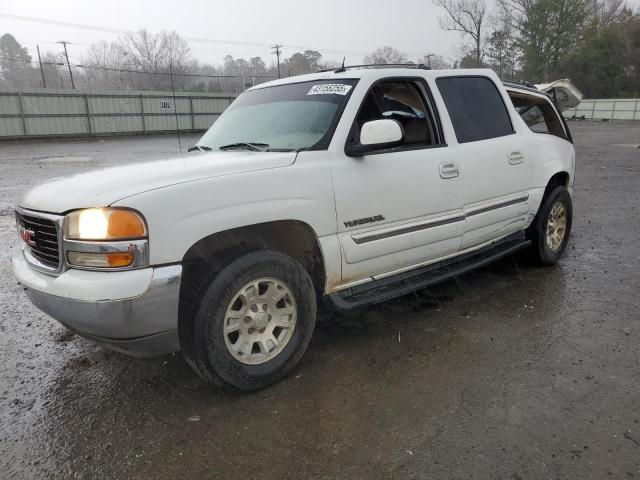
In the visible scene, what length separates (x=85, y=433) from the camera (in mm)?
2582

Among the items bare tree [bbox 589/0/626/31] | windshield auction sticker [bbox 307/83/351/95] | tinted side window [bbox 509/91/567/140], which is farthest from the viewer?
bare tree [bbox 589/0/626/31]

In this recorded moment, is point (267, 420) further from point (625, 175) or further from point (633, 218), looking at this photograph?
point (625, 175)

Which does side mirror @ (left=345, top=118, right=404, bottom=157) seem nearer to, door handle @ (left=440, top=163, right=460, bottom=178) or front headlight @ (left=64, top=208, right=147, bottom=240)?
door handle @ (left=440, top=163, right=460, bottom=178)

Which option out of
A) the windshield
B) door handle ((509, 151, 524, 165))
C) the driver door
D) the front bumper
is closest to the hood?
the windshield

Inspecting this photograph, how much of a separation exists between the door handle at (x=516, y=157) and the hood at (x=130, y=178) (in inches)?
87.8

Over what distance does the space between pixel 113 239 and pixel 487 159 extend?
2949 mm

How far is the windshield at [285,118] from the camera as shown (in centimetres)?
331

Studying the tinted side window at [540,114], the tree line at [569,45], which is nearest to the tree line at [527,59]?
the tree line at [569,45]

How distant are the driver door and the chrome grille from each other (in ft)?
5.25

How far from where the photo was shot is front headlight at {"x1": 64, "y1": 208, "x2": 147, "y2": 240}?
7.90ft

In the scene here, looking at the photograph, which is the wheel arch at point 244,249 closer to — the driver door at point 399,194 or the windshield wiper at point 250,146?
the driver door at point 399,194

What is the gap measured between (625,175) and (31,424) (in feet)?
41.7

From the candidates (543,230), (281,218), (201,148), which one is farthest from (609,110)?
(281,218)

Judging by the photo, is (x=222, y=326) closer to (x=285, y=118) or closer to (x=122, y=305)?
(x=122, y=305)
